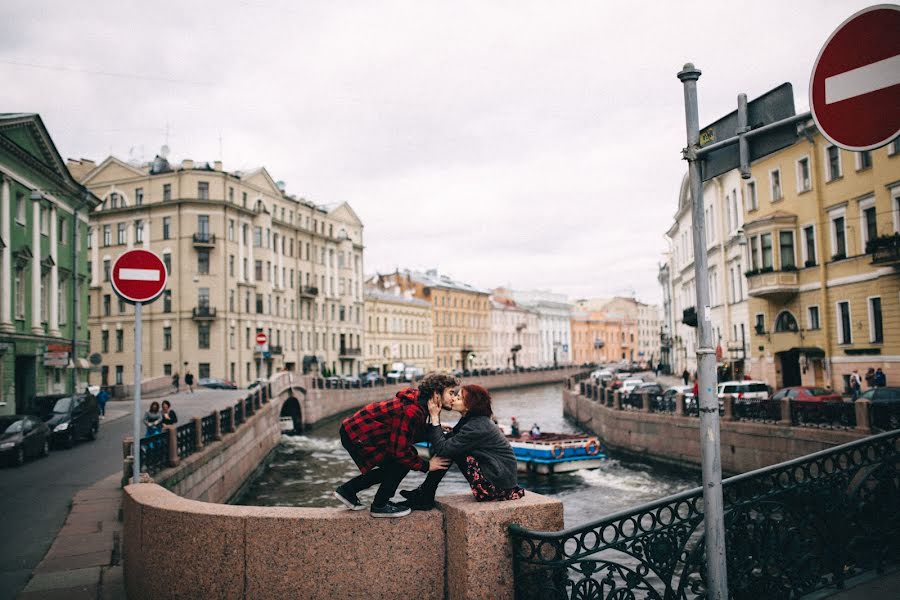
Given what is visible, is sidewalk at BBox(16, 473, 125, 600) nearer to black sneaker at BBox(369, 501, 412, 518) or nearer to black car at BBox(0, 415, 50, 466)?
black sneaker at BBox(369, 501, 412, 518)

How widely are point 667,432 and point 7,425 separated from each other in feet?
66.0

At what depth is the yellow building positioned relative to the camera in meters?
24.3

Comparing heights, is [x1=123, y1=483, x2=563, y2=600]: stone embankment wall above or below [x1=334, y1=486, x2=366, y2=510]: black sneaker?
below

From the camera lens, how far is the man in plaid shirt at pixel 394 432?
470cm

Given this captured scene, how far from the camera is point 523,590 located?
4.38 metres

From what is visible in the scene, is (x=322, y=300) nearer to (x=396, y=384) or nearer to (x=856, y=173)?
(x=396, y=384)

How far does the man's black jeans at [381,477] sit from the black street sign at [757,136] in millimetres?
2638

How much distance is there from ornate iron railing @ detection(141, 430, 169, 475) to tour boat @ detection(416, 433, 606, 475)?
45.3ft

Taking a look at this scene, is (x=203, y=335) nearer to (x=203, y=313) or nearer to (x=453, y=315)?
(x=203, y=313)

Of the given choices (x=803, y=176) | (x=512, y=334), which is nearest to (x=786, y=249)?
(x=803, y=176)

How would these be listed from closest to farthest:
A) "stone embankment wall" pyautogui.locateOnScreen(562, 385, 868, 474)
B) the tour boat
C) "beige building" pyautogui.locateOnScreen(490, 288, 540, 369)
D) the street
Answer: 1. the street
2. "stone embankment wall" pyautogui.locateOnScreen(562, 385, 868, 474)
3. the tour boat
4. "beige building" pyautogui.locateOnScreen(490, 288, 540, 369)

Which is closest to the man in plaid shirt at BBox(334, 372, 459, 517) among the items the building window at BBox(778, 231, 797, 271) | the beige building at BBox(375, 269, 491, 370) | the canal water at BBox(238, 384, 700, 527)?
the canal water at BBox(238, 384, 700, 527)

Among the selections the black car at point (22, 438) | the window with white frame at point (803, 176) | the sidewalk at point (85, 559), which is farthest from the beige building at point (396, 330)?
the sidewalk at point (85, 559)

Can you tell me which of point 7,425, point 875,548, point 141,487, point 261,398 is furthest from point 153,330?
point 875,548
